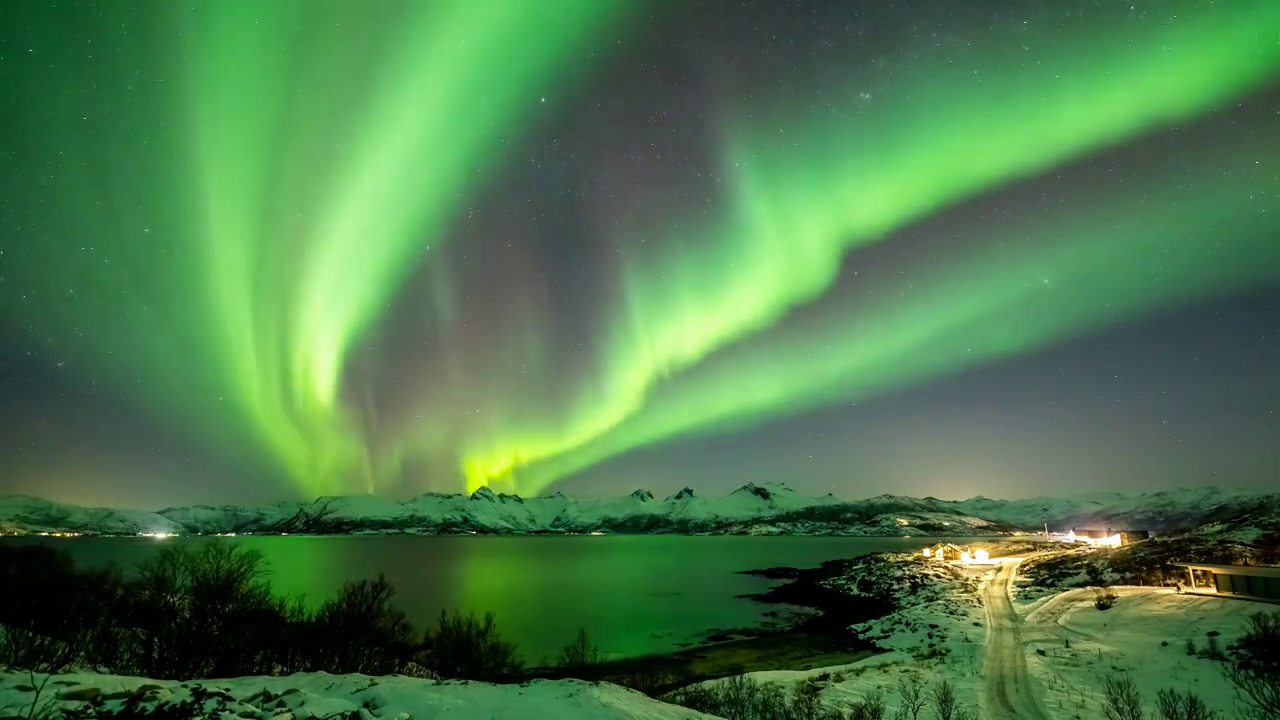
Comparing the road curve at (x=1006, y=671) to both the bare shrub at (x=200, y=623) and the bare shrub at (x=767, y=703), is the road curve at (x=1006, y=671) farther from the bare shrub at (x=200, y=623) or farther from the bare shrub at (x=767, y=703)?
the bare shrub at (x=200, y=623)

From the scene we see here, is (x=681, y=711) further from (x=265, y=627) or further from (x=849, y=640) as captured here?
(x=849, y=640)

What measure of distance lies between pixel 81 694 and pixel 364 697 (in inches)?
252

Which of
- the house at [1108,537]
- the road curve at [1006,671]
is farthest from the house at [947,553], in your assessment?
the road curve at [1006,671]

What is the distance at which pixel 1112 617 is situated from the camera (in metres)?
41.9

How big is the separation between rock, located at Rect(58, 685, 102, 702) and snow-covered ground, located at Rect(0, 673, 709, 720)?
2cm

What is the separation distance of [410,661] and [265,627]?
10.9 meters

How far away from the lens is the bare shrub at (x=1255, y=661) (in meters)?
23.7

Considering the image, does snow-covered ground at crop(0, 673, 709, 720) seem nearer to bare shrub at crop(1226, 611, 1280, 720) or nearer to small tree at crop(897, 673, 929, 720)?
small tree at crop(897, 673, 929, 720)

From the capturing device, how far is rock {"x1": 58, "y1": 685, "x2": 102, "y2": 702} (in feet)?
38.3

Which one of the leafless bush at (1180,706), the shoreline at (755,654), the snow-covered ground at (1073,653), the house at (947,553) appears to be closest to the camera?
the leafless bush at (1180,706)

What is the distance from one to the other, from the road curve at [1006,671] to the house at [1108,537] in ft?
214

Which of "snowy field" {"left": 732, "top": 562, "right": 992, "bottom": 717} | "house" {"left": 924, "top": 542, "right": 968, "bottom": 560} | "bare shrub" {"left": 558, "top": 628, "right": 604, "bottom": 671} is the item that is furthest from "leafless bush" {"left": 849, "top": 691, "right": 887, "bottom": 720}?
"house" {"left": 924, "top": 542, "right": 968, "bottom": 560}

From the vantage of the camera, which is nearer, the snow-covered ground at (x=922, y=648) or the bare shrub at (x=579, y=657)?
the snow-covered ground at (x=922, y=648)

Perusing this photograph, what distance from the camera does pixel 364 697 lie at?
1612 centimetres
